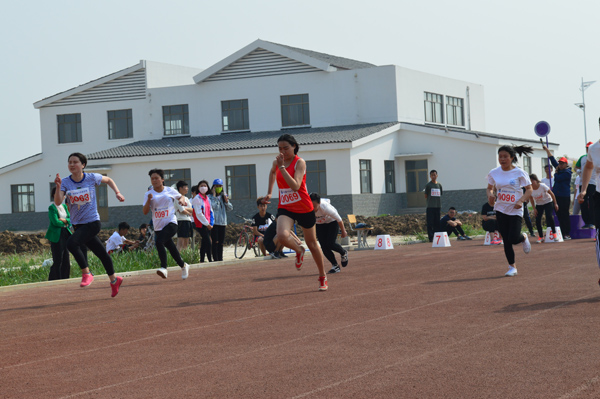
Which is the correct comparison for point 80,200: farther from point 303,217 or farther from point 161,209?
point 303,217

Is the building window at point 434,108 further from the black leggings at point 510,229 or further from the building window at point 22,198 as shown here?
the black leggings at point 510,229

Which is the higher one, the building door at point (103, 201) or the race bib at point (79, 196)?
the building door at point (103, 201)

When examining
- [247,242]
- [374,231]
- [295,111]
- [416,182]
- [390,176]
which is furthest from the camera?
[295,111]

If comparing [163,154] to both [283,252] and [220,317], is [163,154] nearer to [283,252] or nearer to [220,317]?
[283,252]

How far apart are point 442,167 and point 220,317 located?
3667 centimetres

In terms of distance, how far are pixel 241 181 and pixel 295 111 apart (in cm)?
651

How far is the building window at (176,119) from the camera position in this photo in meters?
51.1

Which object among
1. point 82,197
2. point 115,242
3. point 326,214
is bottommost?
point 115,242

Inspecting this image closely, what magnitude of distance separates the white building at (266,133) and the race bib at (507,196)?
28.3m

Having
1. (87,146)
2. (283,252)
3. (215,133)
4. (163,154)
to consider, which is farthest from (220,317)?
(87,146)

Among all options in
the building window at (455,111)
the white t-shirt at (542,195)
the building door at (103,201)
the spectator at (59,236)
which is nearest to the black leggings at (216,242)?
the spectator at (59,236)

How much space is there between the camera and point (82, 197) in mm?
11859

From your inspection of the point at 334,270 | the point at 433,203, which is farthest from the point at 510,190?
the point at 433,203

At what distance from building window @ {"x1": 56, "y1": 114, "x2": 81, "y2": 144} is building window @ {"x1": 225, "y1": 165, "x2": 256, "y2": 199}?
46.7 ft
